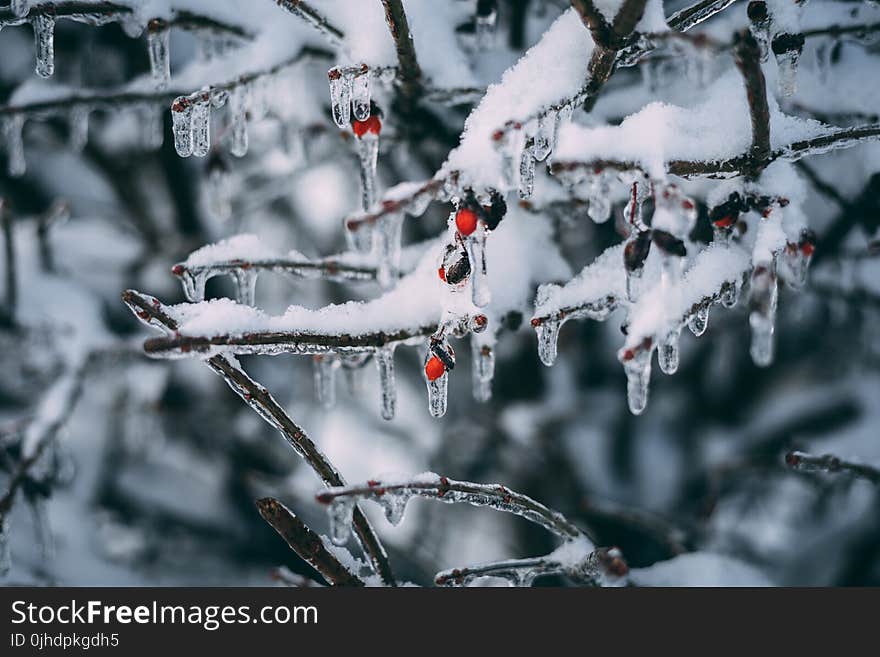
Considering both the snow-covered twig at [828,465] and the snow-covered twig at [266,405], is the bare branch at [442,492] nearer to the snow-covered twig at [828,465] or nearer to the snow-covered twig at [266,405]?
the snow-covered twig at [266,405]

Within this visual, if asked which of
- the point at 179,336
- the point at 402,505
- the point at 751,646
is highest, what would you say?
the point at 179,336

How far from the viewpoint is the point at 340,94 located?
1487 mm

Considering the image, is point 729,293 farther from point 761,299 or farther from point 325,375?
point 325,375

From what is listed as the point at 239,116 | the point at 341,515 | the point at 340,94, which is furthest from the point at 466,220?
the point at 239,116

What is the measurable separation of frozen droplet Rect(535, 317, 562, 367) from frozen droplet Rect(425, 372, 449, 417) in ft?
0.74

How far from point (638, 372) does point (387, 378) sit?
1.84 feet

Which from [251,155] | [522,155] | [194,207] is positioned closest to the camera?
[522,155]

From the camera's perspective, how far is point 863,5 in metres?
1.83

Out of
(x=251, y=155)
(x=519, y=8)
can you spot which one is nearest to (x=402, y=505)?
(x=519, y=8)

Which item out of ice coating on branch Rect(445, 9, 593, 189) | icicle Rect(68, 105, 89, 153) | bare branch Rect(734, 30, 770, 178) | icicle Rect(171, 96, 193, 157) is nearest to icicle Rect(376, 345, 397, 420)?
ice coating on branch Rect(445, 9, 593, 189)

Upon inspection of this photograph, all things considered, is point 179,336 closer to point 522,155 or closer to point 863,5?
point 522,155

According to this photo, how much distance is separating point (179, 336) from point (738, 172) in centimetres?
114

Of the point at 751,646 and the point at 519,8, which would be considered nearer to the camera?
the point at 751,646

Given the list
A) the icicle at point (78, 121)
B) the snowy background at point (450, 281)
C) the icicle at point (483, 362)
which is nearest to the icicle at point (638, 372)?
the snowy background at point (450, 281)
